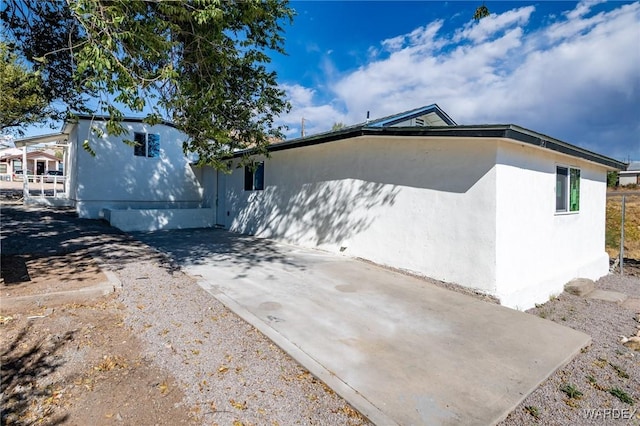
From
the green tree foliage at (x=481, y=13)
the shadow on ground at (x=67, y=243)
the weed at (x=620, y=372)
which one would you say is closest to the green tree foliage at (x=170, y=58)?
the shadow on ground at (x=67, y=243)

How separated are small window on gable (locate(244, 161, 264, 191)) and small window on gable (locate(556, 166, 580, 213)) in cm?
818

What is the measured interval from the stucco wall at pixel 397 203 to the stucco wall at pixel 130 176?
6947mm

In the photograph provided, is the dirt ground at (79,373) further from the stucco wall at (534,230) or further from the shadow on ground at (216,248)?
the stucco wall at (534,230)

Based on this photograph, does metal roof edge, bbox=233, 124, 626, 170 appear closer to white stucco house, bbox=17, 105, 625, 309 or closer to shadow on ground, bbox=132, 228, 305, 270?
white stucco house, bbox=17, 105, 625, 309

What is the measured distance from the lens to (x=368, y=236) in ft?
24.8

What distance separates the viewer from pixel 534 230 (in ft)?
20.7

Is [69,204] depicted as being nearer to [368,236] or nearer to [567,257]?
[368,236]

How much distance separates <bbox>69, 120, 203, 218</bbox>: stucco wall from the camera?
13.4 metres

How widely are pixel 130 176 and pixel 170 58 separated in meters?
10.2

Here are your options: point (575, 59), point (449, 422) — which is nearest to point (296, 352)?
point (449, 422)

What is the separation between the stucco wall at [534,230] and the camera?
550 cm

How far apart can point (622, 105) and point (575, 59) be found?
270 inches

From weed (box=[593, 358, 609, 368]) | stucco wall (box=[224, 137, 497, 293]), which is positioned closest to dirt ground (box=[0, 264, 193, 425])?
weed (box=[593, 358, 609, 368])

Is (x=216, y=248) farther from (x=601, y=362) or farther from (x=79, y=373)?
(x=601, y=362)
